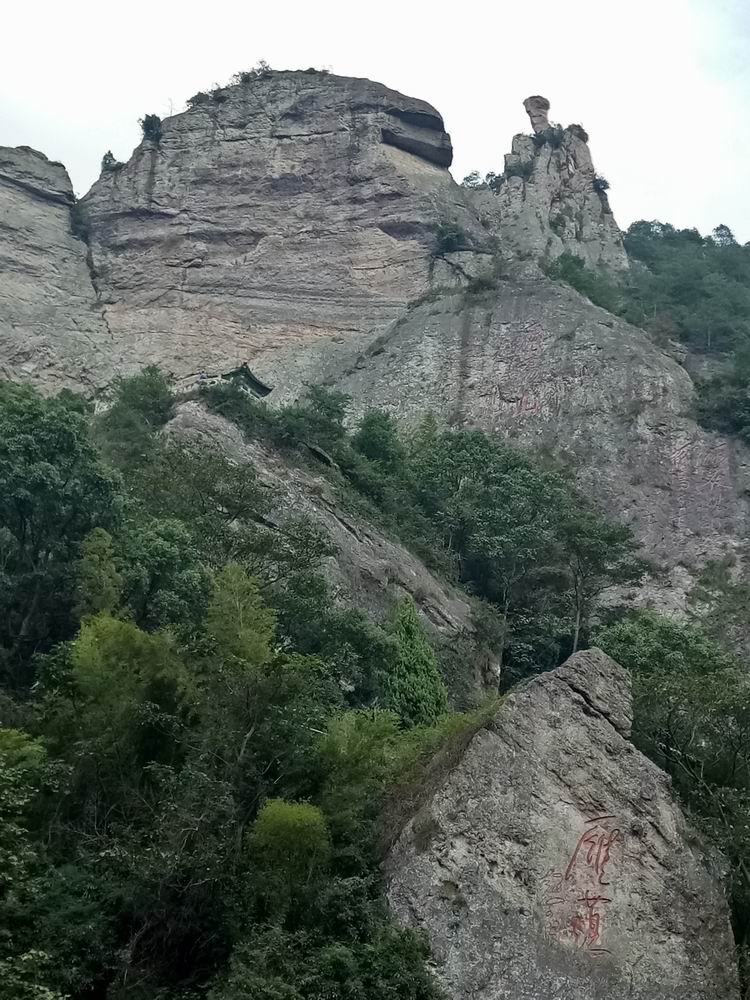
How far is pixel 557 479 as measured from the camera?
1240 inches

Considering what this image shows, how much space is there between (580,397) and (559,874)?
28349 millimetres

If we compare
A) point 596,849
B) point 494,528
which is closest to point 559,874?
point 596,849

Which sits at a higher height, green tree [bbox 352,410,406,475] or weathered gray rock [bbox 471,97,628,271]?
weathered gray rock [bbox 471,97,628,271]

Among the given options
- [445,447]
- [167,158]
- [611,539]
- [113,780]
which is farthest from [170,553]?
[167,158]

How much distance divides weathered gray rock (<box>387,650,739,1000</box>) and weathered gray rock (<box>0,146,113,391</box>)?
1253 inches

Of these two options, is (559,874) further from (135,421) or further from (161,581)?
(135,421)

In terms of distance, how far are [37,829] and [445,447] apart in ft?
70.2

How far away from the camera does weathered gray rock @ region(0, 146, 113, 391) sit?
133 feet

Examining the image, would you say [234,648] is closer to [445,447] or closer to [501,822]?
[501,822]

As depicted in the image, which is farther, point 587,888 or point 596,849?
point 596,849

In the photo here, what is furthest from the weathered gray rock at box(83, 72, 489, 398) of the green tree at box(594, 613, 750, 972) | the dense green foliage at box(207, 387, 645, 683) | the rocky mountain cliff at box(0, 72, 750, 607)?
the green tree at box(594, 613, 750, 972)

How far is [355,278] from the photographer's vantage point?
45094mm

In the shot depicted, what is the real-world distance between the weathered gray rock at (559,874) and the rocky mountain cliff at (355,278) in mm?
23663

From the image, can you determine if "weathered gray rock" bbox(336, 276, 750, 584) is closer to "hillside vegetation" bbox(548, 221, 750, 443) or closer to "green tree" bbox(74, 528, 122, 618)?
"hillside vegetation" bbox(548, 221, 750, 443)
